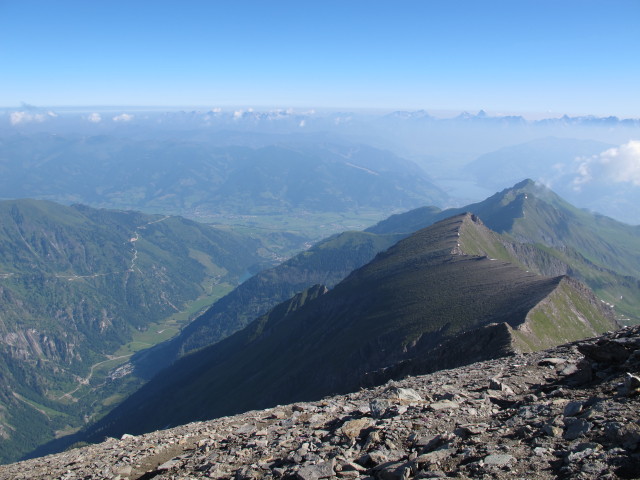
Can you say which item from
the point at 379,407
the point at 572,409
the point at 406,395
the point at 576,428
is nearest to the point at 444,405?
the point at 379,407

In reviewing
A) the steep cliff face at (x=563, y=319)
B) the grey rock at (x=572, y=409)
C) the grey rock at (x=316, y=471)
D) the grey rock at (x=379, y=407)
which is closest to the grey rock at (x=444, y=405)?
the grey rock at (x=379, y=407)

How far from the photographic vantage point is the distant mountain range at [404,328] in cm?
8412

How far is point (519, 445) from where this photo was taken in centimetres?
1958

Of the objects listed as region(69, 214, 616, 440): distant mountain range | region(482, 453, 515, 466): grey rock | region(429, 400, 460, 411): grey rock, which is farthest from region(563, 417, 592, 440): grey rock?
region(69, 214, 616, 440): distant mountain range

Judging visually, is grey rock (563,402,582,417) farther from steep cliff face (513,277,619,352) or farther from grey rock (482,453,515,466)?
steep cliff face (513,277,619,352)

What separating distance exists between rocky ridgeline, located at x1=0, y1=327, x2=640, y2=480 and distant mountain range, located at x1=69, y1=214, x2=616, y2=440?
37472 millimetres

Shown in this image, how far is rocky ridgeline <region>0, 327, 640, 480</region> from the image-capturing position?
1820cm

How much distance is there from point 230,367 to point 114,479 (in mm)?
180100

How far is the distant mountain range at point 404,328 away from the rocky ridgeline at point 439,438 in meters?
37.5

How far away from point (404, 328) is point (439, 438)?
10112 cm

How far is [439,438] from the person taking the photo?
838 inches

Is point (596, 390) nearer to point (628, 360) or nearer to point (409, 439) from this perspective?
point (628, 360)

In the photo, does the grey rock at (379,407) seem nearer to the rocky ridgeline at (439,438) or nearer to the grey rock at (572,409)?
the rocky ridgeline at (439,438)

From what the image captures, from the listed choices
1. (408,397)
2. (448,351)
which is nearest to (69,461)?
(408,397)
